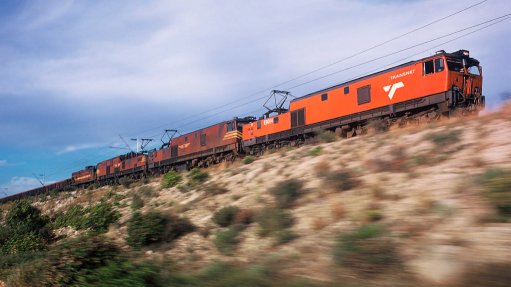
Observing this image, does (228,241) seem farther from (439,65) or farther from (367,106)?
(367,106)

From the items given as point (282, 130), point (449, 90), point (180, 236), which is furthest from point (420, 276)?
point (282, 130)

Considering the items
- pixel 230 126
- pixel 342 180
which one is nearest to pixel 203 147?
pixel 230 126

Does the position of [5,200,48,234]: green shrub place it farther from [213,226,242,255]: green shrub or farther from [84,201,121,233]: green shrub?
[213,226,242,255]: green shrub

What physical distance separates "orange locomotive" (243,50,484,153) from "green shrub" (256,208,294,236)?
12.5m

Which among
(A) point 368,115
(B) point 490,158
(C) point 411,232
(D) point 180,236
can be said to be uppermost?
(A) point 368,115

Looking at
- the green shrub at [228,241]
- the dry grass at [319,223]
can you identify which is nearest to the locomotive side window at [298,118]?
the green shrub at [228,241]

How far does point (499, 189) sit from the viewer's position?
594cm

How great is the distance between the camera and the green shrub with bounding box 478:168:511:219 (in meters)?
5.64

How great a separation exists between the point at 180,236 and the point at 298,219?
392 cm

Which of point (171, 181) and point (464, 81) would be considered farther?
point (171, 181)

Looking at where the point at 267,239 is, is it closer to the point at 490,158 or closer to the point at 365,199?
the point at 365,199

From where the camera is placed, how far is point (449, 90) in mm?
18938

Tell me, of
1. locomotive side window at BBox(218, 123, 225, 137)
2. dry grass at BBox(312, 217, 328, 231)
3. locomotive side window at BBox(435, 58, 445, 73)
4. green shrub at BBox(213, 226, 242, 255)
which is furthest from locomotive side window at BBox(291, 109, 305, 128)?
dry grass at BBox(312, 217, 328, 231)

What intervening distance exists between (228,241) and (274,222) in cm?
115
